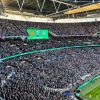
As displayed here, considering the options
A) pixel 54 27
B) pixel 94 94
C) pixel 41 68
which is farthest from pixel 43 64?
pixel 54 27

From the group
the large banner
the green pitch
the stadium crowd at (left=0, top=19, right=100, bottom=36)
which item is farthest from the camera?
the large banner

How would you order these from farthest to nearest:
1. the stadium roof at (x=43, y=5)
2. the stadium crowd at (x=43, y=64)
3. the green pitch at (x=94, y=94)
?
the stadium roof at (x=43, y=5)
the green pitch at (x=94, y=94)
the stadium crowd at (x=43, y=64)

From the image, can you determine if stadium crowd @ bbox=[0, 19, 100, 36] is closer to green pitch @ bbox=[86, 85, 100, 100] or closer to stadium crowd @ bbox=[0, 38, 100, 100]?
stadium crowd @ bbox=[0, 38, 100, 100]

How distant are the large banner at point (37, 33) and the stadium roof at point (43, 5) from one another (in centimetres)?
246

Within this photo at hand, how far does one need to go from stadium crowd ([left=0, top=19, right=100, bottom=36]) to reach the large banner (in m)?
0.62

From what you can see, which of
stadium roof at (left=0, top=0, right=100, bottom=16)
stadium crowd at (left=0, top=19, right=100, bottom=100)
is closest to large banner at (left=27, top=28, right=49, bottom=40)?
stadium crowd at (left=0, top=19, right=100, bottom=100)

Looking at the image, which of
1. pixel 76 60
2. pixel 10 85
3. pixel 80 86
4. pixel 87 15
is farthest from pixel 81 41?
pixel 10 85

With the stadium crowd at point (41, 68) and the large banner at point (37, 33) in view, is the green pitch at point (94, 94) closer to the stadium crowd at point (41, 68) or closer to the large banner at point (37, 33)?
the stadium crowd at point (41, 68)

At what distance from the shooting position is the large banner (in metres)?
A: 30.7

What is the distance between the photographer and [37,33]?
1224 inches

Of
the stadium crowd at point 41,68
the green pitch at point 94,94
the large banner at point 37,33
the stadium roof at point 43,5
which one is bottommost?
the green pitch at point 94,94

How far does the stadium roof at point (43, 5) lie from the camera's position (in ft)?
98.4

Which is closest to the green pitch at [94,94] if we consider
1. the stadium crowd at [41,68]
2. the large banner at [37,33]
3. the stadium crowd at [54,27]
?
the stadium crowd at [41,68]

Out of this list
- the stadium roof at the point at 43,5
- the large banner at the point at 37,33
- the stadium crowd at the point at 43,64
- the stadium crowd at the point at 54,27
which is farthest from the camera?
the large banner at the point at 37,33
